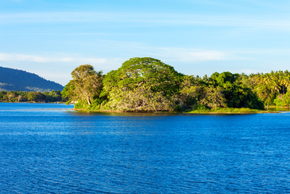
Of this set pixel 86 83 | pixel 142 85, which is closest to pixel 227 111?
pixel 142 85

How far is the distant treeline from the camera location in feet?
316

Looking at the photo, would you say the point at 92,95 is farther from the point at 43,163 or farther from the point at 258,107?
the point at 43,163

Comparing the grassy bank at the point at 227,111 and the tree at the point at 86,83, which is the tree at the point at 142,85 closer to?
the tree at the point at 86,83

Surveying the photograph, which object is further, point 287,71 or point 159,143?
point 287,71

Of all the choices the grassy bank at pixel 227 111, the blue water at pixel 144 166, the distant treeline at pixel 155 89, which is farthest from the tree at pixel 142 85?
the blue water at pixel 144 166

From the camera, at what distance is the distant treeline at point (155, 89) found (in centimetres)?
9638

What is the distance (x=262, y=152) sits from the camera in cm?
3189

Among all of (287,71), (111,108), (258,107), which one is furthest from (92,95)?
(287,71)

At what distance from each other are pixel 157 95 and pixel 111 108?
68.8 ft

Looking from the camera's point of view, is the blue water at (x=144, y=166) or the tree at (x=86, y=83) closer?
the blue water at (x=144, y=166)

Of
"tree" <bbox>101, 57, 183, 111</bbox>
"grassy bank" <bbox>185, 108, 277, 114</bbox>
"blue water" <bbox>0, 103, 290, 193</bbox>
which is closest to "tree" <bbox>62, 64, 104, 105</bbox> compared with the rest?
"tree" <bbox>101, 57, 183, 111</bbox>

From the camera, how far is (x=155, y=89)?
323 ft

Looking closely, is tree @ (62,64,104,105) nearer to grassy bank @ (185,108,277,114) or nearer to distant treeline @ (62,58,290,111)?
distant treeline @ (62,58,290,111)

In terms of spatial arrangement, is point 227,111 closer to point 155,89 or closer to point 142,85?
point 155,89
